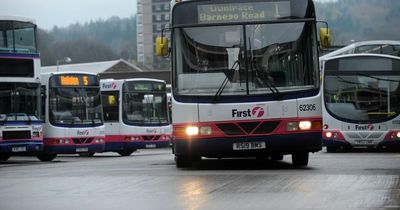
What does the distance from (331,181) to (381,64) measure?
47.5 feet

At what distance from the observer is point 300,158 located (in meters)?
16.2

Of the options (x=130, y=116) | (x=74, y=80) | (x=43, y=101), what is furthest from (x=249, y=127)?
(x=130, y=116)

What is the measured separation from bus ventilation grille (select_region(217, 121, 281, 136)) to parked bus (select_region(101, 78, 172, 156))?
17.2 m

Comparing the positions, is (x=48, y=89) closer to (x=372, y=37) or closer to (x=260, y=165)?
(x=260, y=165)

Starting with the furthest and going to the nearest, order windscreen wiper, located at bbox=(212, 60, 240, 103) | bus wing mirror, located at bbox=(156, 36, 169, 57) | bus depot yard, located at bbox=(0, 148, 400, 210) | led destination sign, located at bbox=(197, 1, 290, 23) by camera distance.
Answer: bus wing mirror, located at bbox=(156, 36, 169, 57)
led destination sign, located at bbox=(197, 1, 290, 23)
windscreen wiper, located at bbox=(212, 60, 240, 103)
bus depot yard, located at bbox=(0, 148, 400, 210)

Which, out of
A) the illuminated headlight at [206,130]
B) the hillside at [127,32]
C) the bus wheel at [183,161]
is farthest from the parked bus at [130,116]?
the illuminated headlight at [206,130]

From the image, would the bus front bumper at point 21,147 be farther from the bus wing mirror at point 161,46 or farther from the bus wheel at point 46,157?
the bus wing mirror at point 161,46

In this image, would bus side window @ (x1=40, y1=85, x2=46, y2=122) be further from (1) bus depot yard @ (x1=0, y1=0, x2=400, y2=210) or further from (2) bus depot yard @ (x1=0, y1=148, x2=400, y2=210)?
(2) bus depot yard @ (x1=0, y1=148, x2=400, y2=210)

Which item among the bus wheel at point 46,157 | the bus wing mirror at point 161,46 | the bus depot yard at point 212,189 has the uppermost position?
the bus wing mirror at point 161,46

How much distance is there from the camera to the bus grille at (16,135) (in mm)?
24750

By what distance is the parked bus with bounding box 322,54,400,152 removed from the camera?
25938mm

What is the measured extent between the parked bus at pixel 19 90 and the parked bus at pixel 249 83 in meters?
11.3

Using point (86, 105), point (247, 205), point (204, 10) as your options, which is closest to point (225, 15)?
point (204, 10)

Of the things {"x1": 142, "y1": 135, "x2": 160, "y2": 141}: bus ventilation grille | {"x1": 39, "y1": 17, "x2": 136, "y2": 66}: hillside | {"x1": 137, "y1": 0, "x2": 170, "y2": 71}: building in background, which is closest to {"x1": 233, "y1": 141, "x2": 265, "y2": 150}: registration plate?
{"x1": 142, "y1": 135, "x2": 160, "y2": 141}: bus ventilation grille
